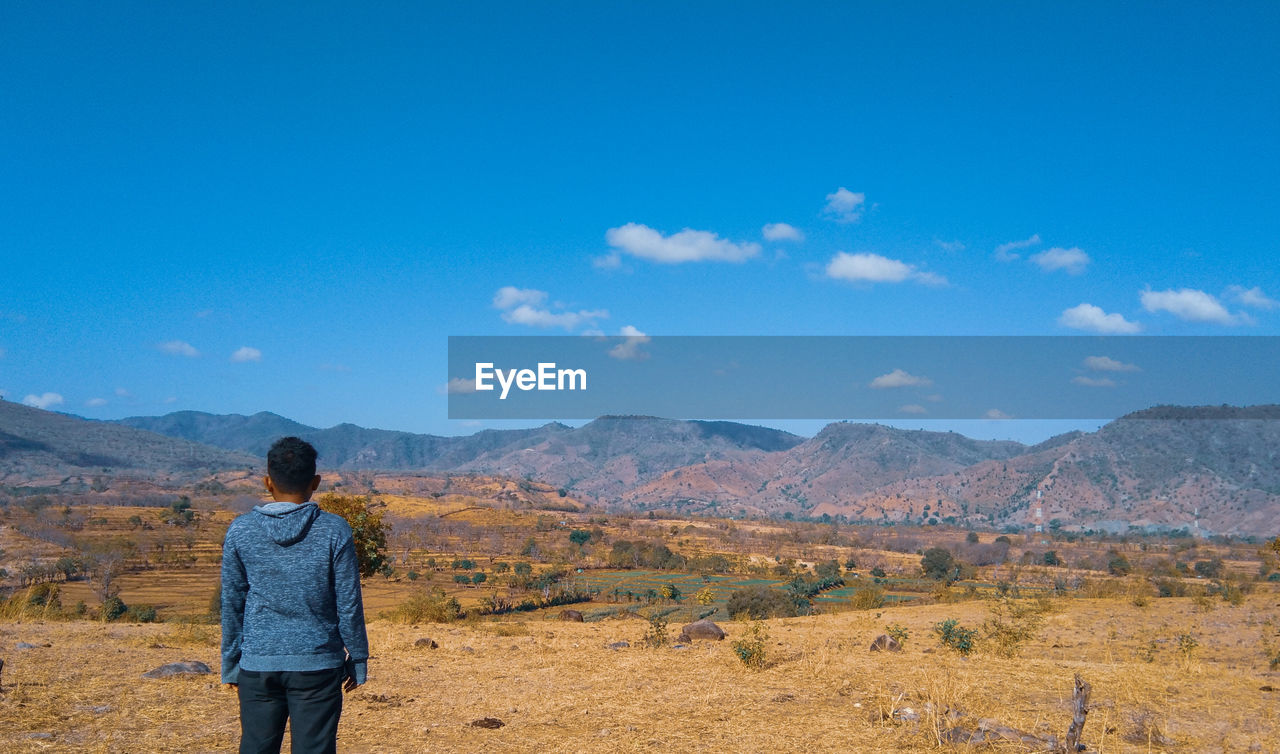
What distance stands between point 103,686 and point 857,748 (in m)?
8.95

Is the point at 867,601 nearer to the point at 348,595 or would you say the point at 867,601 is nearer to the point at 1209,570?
the point at 348,595

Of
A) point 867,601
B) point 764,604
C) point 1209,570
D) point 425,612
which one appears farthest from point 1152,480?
point 425,612

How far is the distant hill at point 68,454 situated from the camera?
14625 centimetres

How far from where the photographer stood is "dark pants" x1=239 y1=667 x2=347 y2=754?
15.1 feet

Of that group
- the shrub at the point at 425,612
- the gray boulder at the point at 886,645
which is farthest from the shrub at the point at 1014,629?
the shrub at the point at 425,612

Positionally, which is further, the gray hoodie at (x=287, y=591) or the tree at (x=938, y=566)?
the tree at (x=938, y=566)

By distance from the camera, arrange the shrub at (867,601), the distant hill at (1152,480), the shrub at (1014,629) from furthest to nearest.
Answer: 1. the distant hill at (1152,480)
2. the shrub at (867,601)
3. the shrub at (1014,629)

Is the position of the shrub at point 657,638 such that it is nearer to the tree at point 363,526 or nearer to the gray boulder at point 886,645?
the gray boulder at point 886,645

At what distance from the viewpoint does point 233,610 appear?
4.69 m

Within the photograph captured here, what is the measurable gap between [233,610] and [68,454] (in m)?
197

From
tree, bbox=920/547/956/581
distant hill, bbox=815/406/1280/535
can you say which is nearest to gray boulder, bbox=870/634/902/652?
tree, bbox=920/547/956/581

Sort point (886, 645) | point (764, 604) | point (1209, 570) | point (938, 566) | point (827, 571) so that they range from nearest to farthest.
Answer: point (886, 645), point (764, 604), point (1209, 570), point (827, 571), point (938, 566)

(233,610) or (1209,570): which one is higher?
(233,610)

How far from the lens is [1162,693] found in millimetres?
11688
